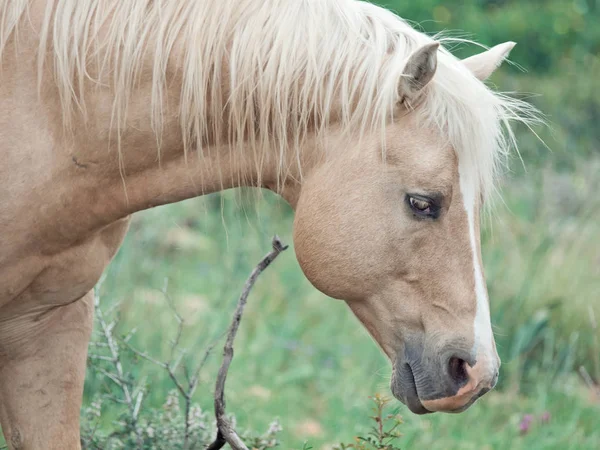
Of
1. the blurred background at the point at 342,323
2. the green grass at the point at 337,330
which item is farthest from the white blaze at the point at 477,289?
the green grass at the point at 337,330

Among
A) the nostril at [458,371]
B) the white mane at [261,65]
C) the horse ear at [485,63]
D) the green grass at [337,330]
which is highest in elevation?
the white mane at [261,65]

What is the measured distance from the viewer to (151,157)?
2.31m

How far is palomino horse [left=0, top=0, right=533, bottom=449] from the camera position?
2180mm

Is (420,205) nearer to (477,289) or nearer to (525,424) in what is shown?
(477,289)

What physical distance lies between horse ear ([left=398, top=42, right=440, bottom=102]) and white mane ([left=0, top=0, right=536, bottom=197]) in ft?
0.12

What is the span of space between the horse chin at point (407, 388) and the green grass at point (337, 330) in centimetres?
93

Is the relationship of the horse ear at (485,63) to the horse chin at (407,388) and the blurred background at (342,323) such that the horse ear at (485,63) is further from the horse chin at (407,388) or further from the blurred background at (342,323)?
the horse chin at (407,388)

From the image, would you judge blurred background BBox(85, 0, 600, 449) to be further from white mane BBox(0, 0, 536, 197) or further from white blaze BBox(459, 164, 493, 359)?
white blaze BBox(459, 164, 493, 359)

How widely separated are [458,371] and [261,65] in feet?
2.97

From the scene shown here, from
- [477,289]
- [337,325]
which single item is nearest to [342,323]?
[337,325]

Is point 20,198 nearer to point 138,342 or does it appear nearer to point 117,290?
point 138,342

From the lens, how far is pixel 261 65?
2213mm

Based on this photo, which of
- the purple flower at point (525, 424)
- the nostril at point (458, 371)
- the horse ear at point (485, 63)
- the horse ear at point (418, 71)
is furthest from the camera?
the purple flower at point (525, 424)

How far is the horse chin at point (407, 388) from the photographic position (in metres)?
2.25
